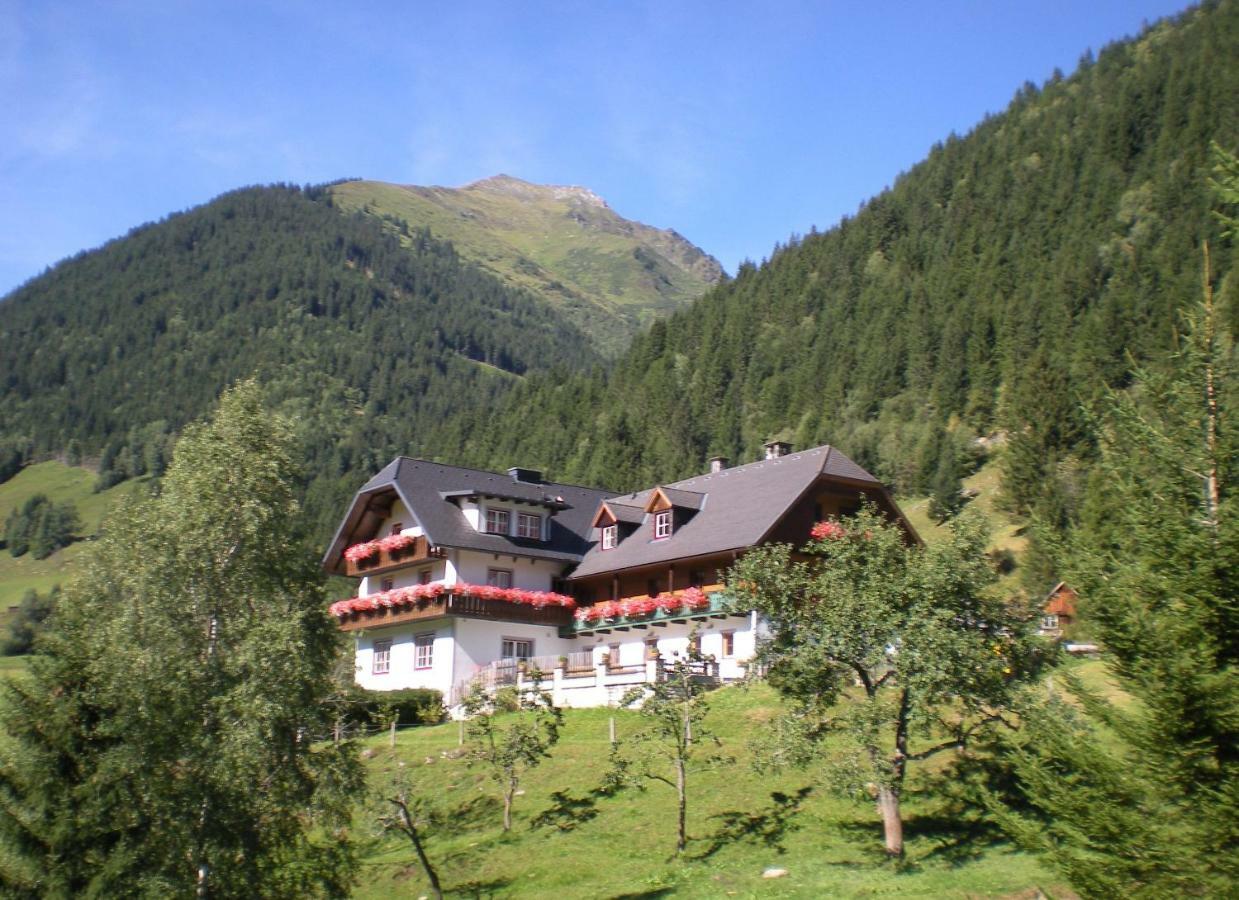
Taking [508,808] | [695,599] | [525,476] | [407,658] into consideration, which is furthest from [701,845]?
[525,476]

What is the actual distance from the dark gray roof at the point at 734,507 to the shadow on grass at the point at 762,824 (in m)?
15.0

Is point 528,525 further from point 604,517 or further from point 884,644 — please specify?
point 884,644

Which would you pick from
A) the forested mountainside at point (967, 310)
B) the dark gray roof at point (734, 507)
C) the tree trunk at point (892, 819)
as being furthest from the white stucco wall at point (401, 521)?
the forested mountainside at point (967, 310)

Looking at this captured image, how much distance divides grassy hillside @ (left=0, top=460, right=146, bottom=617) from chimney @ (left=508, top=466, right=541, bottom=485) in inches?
3445

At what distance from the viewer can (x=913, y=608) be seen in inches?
851

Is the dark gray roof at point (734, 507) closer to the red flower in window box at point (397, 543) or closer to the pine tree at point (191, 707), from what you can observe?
the red flower in window box at point (397, 543)

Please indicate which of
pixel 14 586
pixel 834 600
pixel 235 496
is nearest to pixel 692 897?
pixel 834 600

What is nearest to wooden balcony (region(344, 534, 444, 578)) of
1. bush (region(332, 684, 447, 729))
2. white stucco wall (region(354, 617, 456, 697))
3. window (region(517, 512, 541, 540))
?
white stucco wall (region(354, 617, 456, 697))

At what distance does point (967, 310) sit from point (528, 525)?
6265cm

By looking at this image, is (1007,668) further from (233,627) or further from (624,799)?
(233,627)

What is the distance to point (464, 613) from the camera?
4462 centimetres

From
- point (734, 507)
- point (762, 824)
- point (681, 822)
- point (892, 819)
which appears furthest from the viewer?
point (734, 507)

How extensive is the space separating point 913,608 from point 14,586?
142428 millimetres

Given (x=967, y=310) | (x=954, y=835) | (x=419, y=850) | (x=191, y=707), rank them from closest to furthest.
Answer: (x=191, y=707), (x=954, y=835), (x=419, y=850), (x=967, y=310)
